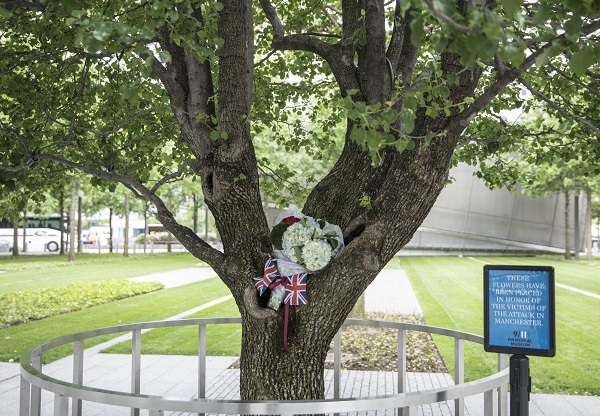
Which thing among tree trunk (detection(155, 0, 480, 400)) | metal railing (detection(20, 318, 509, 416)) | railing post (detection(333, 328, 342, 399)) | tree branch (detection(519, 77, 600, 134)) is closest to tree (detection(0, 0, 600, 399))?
tree trunk (detection(155, 0, 480, 400))

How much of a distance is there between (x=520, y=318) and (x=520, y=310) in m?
0.05

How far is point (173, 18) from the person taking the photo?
3.76 m

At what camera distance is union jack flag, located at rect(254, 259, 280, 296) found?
4730 mm

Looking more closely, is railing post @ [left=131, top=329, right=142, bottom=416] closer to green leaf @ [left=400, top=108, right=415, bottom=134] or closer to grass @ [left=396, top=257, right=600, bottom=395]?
green leaf @ [left=400, top=108, right=415, bottom=134]

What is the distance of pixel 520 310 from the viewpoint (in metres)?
4.04

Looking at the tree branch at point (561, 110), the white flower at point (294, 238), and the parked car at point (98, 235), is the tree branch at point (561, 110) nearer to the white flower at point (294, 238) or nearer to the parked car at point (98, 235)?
the white flower at point (294, 238)

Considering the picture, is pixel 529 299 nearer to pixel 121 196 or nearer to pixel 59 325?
pixel 59 325

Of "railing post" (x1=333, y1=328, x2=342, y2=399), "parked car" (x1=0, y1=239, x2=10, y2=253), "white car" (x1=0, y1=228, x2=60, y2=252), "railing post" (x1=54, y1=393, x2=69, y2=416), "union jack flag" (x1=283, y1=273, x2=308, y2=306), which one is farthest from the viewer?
"white car" (x1=0, y1=228, x2=60, y2=252)

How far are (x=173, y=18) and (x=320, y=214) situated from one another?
1905 millimetres

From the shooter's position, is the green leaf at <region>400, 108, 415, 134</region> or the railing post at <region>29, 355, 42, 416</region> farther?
the railing post at <region>29, 355, 42, 416</region>

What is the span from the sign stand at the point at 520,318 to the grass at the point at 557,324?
485 cm

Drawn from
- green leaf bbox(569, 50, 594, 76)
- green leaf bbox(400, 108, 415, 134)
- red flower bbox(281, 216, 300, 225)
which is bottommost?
red flower bbox(281, 216, 300, 225)

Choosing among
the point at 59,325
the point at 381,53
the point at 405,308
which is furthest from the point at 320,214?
the point at 405,308

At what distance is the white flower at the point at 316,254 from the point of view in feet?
14.8
